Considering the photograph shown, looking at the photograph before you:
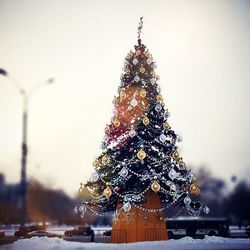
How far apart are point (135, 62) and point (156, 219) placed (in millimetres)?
8187

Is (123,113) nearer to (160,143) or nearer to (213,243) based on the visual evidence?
(160,143)

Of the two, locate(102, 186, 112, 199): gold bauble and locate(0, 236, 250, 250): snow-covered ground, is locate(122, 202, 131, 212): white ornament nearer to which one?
locate(102, 186, 112, 199): gold bauble

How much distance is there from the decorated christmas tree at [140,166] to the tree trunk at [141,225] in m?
0.05

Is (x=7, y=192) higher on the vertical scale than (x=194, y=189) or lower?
higher

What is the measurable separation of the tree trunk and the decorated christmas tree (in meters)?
0.05

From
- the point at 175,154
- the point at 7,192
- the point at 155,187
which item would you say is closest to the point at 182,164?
the point at 175,154

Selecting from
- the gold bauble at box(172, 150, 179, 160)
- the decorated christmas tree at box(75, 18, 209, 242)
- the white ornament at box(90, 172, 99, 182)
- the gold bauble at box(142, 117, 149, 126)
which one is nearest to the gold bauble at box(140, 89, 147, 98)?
the decorated christmas tree at box(75, 18, 209, 242)

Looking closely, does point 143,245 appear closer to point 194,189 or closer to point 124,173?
point 124,173

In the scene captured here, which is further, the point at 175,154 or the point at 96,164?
the point at 96,164

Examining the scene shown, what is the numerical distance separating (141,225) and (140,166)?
9.44 ft

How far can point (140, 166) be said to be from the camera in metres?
18.1

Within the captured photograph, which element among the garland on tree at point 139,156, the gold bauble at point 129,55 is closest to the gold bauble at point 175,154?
the garland on tree at point 139,156

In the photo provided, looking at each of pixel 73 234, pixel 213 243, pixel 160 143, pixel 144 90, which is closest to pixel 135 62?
pixel 144 90

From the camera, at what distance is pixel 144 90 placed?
19.3m
